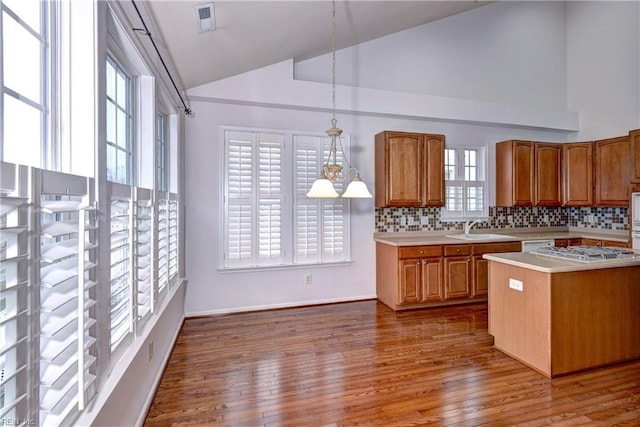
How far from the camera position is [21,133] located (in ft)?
3.57

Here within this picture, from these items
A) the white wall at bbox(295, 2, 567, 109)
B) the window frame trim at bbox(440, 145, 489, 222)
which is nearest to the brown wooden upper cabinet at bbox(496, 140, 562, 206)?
the window frame trim at bbox(440, 145, 489, 222)

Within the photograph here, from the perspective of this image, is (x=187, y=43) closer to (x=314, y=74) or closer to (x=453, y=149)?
(x=314, y=74)

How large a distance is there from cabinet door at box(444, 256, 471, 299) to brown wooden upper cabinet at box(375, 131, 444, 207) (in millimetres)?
818

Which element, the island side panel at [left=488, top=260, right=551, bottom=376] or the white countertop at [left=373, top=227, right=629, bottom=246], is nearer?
the island side panel at [left=488, top=260, right=551, bottom=376]

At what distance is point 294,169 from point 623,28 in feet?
17.5

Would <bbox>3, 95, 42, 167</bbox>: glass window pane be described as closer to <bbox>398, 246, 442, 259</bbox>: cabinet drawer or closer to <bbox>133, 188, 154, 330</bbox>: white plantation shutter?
<bbox>133, 188, 154, 330</bbox>: white plantation shutter

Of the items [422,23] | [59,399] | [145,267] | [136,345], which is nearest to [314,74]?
[422,23]

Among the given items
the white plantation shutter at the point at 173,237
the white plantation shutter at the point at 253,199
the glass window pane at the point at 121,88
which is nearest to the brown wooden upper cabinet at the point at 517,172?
the white plantation shutter at the point at 253,199

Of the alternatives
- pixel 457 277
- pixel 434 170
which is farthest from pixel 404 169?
pixel 457 277

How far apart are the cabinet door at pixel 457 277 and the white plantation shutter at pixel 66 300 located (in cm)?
380

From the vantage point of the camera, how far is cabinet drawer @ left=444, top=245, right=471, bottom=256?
408cm

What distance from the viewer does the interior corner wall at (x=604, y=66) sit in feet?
15.1

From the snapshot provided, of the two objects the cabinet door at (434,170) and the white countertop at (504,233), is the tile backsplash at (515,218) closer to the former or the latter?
the white countertop at (504,233)

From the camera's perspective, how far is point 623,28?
469cm
